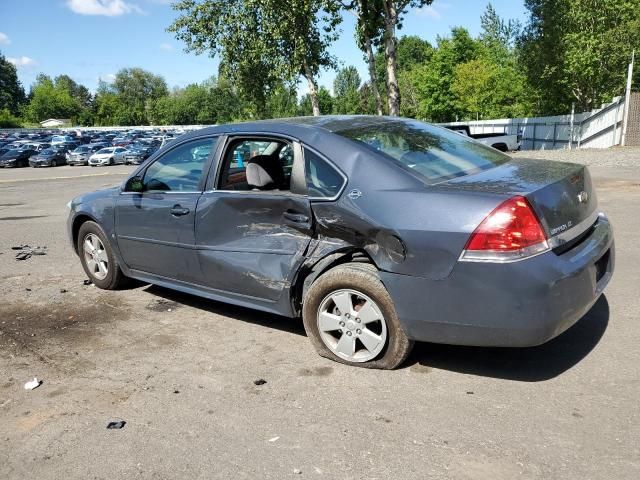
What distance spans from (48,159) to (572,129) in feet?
117

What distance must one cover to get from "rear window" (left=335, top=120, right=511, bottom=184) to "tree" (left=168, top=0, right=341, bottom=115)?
24.9 m

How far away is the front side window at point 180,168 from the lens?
4648 mm

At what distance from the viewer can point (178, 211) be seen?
15.3 feet

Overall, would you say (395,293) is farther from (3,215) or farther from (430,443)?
(3,215)

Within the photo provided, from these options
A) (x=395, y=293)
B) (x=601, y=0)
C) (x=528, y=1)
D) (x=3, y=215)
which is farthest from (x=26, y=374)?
(x=528, y=1)

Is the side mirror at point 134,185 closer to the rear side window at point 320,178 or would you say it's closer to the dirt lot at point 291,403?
the dirt lot at point 291,403

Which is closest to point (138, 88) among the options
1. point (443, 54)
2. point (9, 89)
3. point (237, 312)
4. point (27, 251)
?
point (9, 89)

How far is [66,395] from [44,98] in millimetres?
156763

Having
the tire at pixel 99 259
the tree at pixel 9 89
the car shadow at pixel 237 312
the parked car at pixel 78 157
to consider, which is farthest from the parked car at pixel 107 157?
the tree at pixel 9 89

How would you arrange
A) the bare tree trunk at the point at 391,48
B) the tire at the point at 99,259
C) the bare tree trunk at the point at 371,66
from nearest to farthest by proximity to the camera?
the tire at the point at 99,259 < the bare tree trunk at the point at 391,48 < the bare tree trunk at the point at 371,66

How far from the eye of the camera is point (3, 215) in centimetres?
1270

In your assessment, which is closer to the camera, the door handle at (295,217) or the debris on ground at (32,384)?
the debris on ground at (32,384)

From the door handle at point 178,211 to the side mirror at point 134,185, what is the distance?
610 mm

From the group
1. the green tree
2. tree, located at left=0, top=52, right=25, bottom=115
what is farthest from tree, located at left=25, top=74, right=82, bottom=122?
the green tree
